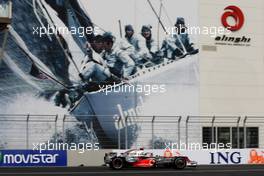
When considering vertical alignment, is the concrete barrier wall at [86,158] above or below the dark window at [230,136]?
below

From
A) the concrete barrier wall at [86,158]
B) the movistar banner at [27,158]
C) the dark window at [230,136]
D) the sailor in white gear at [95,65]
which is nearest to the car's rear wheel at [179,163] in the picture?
the concrete barrier wall at [86,158]

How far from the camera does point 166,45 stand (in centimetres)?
4294

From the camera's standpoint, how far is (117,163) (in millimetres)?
29375

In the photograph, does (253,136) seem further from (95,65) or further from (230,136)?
(95,65)

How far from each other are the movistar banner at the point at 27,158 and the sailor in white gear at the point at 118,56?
10.3 m

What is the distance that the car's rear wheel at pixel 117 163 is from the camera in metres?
29.3

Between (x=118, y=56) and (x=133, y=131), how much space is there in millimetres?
5740

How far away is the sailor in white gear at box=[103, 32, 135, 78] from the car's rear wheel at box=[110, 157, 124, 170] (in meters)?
12.9

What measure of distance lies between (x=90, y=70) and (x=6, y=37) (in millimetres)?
6560

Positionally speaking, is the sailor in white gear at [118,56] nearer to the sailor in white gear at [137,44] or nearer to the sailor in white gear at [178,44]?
the sailor in white gear at [137,44]

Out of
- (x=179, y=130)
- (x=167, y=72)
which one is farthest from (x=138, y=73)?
(x=179, y=130)

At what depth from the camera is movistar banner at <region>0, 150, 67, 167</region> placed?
107 ft

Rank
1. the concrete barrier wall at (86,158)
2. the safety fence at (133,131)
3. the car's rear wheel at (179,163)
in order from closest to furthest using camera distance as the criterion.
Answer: the car's rear wheel at (179,163) < the concrete barrier wall at (86,158) < the safety fence at (133,131)

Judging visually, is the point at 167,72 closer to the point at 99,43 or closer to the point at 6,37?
the point at 99,43
